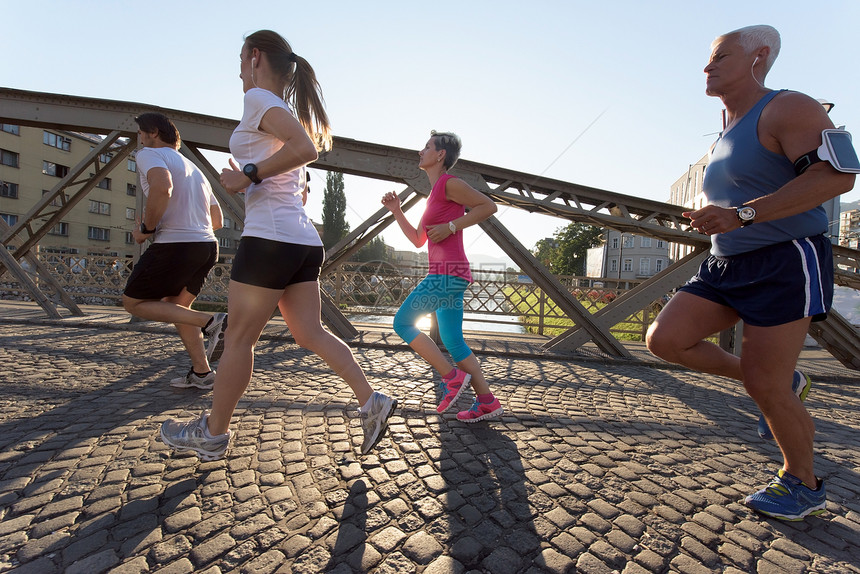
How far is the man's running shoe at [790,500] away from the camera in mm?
1998

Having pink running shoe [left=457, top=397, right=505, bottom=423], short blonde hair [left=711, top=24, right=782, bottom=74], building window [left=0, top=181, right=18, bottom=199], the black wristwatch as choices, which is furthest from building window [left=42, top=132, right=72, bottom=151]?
short blonde hair [left=711, top=24, right=782, bottom=74]

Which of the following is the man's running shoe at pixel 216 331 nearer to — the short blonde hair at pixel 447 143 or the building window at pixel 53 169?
the short blonde hair at pixel 447 143

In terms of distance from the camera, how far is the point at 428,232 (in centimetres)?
320

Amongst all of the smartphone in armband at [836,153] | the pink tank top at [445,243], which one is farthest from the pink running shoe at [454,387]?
the smartphone in armband at [836,153]

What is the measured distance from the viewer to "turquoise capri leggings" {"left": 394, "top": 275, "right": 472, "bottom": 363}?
3.13 metres

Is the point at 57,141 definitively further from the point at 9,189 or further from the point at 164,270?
the point at 164,270

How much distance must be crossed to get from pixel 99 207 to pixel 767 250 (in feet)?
182

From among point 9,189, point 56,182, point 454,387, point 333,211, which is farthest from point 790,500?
point 333,211

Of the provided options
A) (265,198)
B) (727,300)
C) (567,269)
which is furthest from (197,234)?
(567,269)

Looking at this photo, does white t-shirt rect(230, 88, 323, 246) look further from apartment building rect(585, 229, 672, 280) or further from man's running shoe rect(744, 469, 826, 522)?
apartment building rect(585, 229, 672, 280)

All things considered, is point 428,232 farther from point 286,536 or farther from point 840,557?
point 840,557

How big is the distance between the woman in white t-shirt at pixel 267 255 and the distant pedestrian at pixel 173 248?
1374mm

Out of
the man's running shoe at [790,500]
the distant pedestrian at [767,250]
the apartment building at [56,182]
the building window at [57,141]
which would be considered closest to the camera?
the distant pedestrian at [767,250]

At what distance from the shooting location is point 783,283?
1.97 meters
